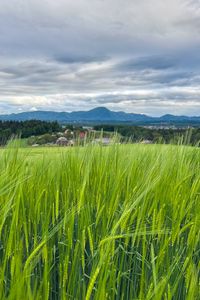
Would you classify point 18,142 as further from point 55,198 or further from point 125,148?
point 125,148

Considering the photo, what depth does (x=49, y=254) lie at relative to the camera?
102 cm

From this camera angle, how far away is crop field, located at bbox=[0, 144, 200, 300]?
906 mm

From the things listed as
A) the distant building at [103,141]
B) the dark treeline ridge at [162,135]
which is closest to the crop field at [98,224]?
the distant building at [103,141]

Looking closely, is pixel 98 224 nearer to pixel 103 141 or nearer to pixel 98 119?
pixel 103 141

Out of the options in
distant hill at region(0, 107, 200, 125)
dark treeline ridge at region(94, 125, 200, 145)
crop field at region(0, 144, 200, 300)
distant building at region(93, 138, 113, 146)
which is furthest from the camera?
distant hill at region(0, 107, 200, 125)

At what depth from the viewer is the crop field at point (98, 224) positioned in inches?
35.7

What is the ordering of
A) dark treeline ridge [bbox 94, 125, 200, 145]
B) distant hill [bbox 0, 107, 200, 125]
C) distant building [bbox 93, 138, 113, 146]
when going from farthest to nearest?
distant hill [bbox 0, 107, 200, 125], dark treeline ridge [bbox 94, 125, 200, 145], distant building [bbox 93, 138, 113, 146]

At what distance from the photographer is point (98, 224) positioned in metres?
1.21

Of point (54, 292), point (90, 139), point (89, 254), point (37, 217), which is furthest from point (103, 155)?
point (54, 292)

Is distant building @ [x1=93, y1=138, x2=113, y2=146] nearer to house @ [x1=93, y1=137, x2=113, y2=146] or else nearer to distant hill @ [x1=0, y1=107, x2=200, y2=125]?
house @ [x1=93, y1=137, x2=113, y2=146]

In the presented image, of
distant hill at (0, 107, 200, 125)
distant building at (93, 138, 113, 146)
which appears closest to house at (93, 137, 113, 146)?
distant building at (93, 138, 113, 146)

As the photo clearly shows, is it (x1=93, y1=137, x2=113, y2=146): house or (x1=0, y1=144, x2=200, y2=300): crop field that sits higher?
(x1=93, y1=137, x2=113, y2=146): house

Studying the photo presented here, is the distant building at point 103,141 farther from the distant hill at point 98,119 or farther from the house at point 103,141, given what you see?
the distant hill at point 98,119

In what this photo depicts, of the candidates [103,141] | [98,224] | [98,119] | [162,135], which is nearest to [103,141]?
[103,141]
